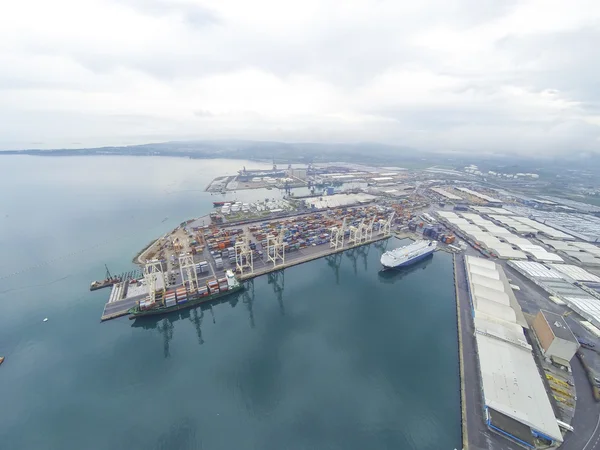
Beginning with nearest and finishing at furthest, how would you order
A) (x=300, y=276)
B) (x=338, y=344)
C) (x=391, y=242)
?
(x=338, y=344)
(x=300, y=276)
(x=391, y=242)

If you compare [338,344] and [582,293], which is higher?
[582,293]

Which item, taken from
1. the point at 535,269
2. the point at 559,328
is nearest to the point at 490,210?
the point at 535,269

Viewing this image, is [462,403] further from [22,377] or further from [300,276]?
[22,377]

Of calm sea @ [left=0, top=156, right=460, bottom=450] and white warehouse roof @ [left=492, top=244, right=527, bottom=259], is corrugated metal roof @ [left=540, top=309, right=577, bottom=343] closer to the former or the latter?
calm sea @ [left=0, top=156, right=460, bottom=450]

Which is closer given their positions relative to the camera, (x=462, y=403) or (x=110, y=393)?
(x=462, y=403)

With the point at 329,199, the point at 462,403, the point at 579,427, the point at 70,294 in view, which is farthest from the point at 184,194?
the point at 579,427

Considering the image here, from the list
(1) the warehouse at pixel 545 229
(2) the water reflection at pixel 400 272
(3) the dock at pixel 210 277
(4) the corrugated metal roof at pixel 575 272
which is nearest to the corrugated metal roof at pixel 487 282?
(2) the water reflection at pixel 400 272

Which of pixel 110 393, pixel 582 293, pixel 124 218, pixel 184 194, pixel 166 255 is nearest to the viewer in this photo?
pixel 110 393
